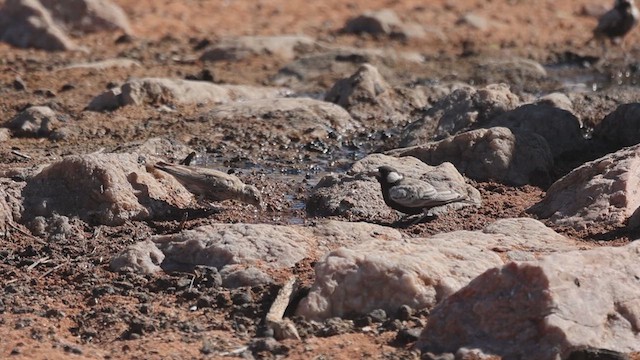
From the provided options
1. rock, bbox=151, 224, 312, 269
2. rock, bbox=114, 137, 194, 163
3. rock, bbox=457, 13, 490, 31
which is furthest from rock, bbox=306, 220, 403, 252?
rock, bbox=457, 13, 490, 31

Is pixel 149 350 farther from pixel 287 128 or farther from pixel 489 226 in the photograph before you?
pixel 287 128

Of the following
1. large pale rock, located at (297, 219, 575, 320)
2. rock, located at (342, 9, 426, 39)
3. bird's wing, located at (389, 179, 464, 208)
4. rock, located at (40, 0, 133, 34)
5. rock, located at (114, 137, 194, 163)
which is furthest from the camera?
rock, located at (342, 9, 426, 39)

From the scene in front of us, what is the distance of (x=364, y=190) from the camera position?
950cm

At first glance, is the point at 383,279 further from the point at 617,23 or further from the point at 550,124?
the point at 617,23

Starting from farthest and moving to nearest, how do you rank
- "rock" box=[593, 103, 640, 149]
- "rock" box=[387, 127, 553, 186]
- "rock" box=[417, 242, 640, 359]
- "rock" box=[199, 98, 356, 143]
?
"rock" box=[199, 98, 356, 143] → "rock" box=[593, 103, 640, 149] → "rock" box=[387, 127, 553, 186] → "rock" box=[417, 242, 640, 359]

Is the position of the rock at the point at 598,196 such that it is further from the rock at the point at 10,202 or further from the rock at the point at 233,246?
the rock at the point at 10,202

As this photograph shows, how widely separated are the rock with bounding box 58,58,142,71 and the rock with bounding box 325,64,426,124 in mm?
2684

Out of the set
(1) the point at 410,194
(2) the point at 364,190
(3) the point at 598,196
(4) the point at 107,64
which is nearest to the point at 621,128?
(3) the point at 598,196

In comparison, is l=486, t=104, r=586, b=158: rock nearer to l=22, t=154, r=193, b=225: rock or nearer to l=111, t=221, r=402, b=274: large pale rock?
l=111, t=221, r=402, b=274: large pale rock

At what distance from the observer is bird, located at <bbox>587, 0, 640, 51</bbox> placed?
18109 millimetres

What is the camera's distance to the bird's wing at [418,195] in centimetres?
897

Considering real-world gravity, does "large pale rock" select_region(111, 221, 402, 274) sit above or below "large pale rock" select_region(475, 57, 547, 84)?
above

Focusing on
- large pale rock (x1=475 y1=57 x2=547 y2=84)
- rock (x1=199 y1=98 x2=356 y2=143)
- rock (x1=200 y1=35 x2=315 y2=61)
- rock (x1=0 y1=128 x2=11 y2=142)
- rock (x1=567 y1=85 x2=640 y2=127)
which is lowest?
rock (x1=200 y1=35 x2=315 y2=61)

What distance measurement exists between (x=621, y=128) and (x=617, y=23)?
7210 mm
